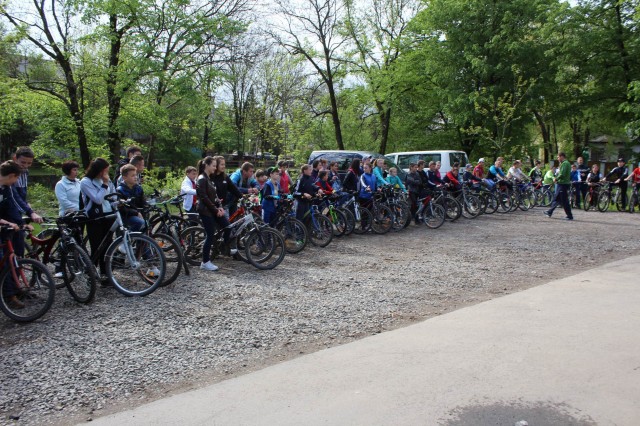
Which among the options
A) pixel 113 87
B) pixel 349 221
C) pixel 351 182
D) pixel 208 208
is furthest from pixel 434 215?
pixel 113 87

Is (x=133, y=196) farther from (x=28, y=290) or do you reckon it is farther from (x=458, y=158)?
(x=458, y=158)

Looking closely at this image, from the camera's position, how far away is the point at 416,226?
12289 mm

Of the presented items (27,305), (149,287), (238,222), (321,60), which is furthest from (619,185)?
(321,60)

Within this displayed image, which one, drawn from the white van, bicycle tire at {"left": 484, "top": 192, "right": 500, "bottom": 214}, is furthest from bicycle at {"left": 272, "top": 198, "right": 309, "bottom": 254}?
the white van

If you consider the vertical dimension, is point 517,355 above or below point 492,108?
below

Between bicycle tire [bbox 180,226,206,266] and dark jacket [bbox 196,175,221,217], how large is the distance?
70 centimetres

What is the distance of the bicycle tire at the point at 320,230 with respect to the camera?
30.9 ft

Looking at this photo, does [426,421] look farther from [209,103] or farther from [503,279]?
[209,103]

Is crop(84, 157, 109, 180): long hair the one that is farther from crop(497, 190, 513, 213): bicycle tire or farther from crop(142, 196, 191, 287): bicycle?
crop(497, 190, 513, 213): bicycle tire

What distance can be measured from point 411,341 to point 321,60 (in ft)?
88.5

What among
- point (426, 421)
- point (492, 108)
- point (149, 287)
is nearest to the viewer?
point (426, 421)

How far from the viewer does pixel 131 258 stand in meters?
5.84

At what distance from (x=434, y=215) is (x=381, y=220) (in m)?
1.75

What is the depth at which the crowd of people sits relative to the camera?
19.4 feet
